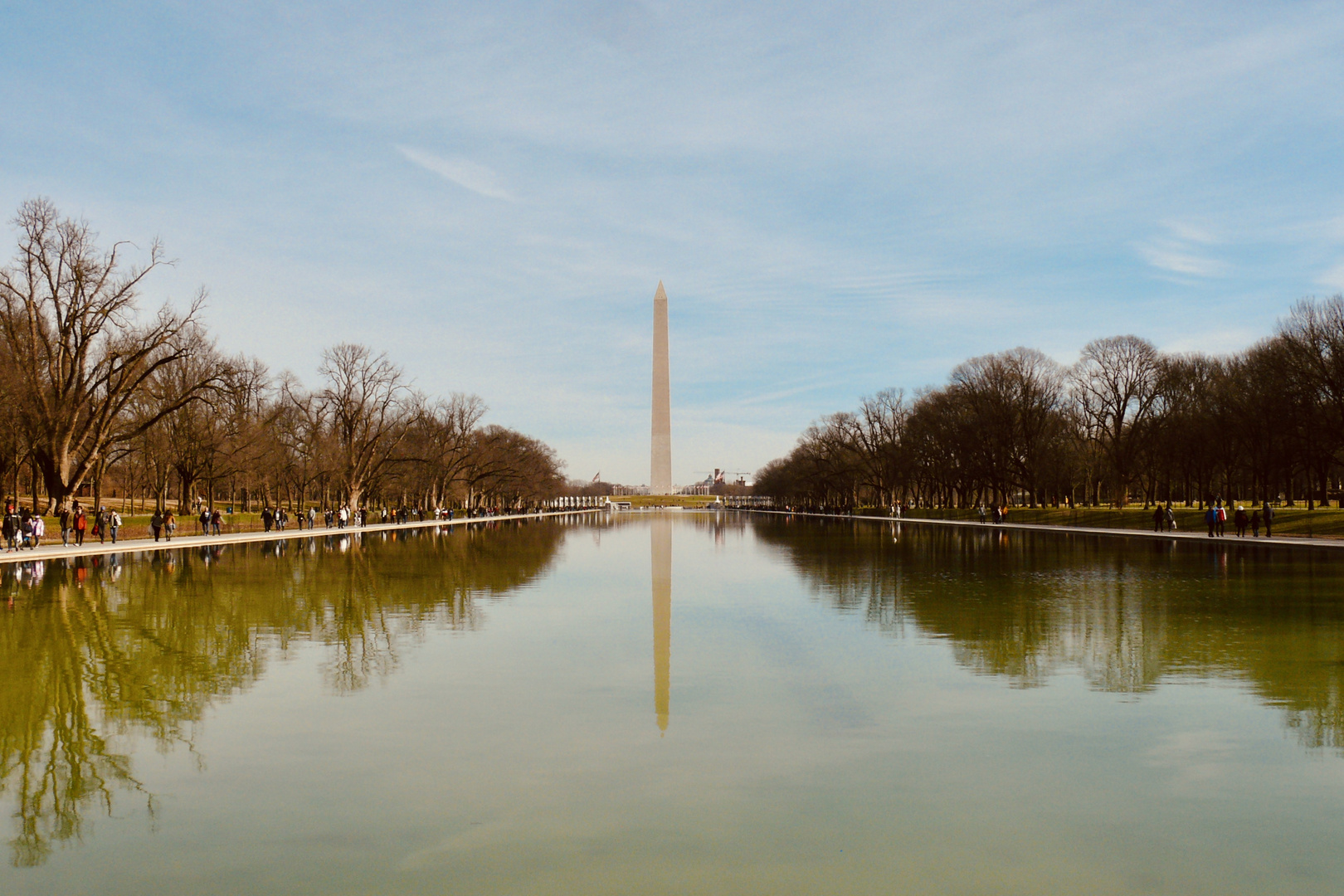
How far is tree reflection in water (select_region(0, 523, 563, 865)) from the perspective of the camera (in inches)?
289

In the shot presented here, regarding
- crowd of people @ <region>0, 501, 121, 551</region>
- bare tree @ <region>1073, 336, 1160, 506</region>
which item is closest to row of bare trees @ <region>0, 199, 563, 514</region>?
crowd of people @ <region>0, 501, 121, 551</region>

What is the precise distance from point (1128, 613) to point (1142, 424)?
61.5 metres

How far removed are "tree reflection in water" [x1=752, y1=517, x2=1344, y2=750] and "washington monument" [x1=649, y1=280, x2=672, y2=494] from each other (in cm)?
8141

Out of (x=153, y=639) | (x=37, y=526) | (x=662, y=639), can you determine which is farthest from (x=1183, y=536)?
(x=37, y=526)

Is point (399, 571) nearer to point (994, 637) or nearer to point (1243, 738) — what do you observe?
point (994, 637)

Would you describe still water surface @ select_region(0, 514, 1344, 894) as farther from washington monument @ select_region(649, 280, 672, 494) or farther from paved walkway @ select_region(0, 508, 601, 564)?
washington monument @ select_region(649, 280, 672, 494)

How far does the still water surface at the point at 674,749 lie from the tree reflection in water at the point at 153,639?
64 mm

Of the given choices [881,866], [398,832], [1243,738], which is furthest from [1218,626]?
[398,832]

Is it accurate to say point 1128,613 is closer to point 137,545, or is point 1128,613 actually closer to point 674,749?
point 674,749

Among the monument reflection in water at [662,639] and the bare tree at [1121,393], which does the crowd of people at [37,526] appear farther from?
the bare tree at [1121,393]

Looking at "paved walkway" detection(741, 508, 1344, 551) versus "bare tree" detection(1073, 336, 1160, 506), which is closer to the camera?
"paved walkway" detection(741, 508, 1344, 551)

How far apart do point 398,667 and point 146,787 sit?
4579 mm

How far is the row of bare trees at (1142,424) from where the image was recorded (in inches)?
2110

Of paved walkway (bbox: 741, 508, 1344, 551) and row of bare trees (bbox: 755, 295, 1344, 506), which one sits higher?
row of bare trees (bbox: 755, 295, 1344, 506)
